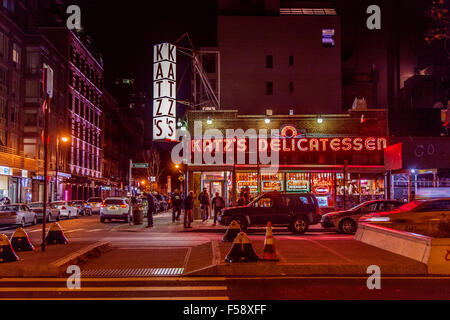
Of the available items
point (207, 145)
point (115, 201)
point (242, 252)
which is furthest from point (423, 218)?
point (115, 201)

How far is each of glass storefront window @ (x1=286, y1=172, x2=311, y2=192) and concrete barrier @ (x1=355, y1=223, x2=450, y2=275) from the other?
16.9 metres

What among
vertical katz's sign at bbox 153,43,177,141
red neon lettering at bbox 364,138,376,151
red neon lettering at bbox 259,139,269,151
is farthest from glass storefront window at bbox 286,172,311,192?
vertical katz's sign at bbox 153,43,177,141

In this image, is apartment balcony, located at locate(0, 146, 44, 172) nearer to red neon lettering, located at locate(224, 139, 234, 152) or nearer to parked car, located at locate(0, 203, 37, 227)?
parked car, located at locate(0, 203, 37, 227)

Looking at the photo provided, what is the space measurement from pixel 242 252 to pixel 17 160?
40.5 metres

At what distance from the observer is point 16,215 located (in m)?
26.9

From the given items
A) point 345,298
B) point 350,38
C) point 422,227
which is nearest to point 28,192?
point 350,38

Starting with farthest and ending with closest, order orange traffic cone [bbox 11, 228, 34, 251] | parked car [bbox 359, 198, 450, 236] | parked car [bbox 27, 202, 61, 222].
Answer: parked car [bbox 27, 202, 61, 222], parked car [bbox 359, 198, 450, 236], orange traffic cone [bbox 11, 228, 34, 251]

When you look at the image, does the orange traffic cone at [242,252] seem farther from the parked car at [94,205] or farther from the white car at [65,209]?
the parked car at [94,205]

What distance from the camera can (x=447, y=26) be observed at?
1302 cm

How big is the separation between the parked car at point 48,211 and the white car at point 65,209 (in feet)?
5.04

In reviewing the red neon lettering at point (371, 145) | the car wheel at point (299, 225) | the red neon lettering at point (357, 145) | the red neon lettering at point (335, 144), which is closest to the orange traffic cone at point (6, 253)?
the car wheel at point (299, 225)

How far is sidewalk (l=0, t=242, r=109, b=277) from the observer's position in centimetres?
1025

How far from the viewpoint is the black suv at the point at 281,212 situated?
21.7m

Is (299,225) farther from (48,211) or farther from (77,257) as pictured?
(48,211)
